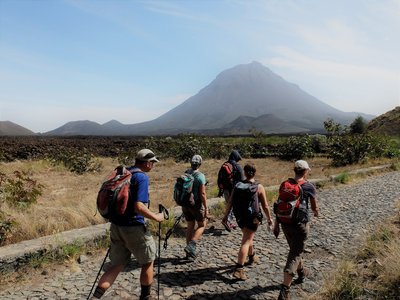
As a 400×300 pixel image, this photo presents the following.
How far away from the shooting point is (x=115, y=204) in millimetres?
4258

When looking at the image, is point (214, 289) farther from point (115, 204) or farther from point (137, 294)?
point (115, 204)

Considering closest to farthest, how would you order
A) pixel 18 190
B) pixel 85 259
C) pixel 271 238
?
pixel 85 259 → pixel 271 238 → pixel 18 190

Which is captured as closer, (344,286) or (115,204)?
(115,204)

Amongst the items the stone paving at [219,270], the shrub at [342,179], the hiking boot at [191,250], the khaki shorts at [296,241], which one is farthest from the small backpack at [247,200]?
the shrub at [342,179]

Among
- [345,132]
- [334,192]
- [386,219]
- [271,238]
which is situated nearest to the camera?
Answer: [271,238]

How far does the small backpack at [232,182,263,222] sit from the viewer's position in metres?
5.69

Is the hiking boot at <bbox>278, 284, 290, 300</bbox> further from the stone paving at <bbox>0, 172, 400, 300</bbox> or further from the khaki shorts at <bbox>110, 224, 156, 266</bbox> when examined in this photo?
the khaki shorts at <bbox>110, 224, 156, 266</bbox>

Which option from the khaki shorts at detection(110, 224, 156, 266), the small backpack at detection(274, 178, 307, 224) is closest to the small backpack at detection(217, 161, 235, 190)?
the small backpack at detection(274, 178, 307, 224)

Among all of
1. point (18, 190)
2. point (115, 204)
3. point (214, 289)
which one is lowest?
point (214, 289)

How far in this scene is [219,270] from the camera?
614 centimetres

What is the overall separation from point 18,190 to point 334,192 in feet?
34.7

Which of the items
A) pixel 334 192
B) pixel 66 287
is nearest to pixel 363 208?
pixel 334 192

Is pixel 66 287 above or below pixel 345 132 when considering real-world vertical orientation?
below

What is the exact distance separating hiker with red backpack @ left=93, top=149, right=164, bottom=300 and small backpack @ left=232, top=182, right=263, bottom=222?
5.31ft
